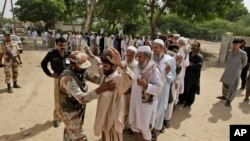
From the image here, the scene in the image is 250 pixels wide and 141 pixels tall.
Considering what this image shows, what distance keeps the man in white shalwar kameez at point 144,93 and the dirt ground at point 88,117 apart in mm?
1067

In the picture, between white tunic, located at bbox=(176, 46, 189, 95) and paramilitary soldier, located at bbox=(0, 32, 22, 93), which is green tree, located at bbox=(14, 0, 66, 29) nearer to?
paramilitary soldier, located at bbox=(0, 32, 22, 93)

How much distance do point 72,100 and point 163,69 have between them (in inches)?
74.0

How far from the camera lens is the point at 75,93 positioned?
10.9 ft

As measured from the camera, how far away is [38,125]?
239 inches

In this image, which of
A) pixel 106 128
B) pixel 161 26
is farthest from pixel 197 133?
pixel 161 26

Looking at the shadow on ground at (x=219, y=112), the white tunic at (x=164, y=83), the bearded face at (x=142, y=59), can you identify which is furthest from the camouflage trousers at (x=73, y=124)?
the shadow on ground at (x=219, y=112)

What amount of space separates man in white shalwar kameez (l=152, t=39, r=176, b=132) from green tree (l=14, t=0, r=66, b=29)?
37.4 metres

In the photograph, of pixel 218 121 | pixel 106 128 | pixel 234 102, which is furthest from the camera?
pixel 234 102

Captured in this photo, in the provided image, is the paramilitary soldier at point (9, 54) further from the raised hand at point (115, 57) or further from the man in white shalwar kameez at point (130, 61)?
the raised hand at point (115, 57)

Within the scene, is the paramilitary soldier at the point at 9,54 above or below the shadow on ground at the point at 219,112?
above

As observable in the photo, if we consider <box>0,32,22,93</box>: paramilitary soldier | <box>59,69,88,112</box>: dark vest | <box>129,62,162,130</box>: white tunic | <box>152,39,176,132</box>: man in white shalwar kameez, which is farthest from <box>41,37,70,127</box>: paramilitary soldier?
<box>0,32,22,93</box>: paramilitary soldier

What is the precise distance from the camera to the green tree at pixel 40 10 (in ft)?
134

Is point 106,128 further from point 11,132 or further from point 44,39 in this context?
point 44,39

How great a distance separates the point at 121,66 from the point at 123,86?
9.8 inches
